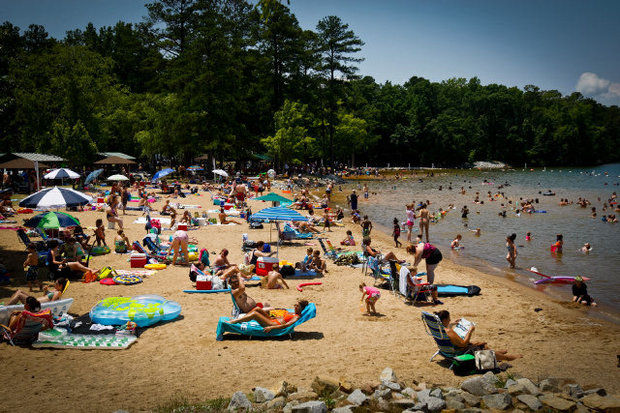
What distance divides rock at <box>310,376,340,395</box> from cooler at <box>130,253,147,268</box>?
28.8 feet

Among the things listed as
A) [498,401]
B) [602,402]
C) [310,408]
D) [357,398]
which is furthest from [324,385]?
→ [602,402]

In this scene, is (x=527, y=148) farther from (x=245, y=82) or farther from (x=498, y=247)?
(x=498, y=247)

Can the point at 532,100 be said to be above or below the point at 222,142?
above

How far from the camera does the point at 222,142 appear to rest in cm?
4606

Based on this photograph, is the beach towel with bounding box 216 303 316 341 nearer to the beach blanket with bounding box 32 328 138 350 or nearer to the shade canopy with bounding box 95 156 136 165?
the beach blanket with bounding box 32 328 138 350

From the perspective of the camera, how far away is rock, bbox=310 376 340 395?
6125mm

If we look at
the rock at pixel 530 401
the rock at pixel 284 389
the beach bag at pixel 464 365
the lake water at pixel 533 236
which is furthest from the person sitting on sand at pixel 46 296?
the lake water at pixel 533 236

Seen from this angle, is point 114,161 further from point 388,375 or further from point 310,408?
point 310,408

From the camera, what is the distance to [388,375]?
646 cm

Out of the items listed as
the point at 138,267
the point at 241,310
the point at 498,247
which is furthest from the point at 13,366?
the point at 498,247

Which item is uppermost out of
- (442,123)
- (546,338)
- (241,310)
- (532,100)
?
(532,100)

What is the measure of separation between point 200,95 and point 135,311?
129 ft

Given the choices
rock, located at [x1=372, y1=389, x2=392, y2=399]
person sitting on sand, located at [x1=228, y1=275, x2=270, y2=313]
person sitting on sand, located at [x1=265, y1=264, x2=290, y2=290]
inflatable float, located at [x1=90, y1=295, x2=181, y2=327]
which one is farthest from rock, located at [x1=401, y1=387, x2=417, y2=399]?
person sitting on sand, located at [x1=265, y1=264, x2=290, y2=290]

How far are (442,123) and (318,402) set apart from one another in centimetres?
8692
